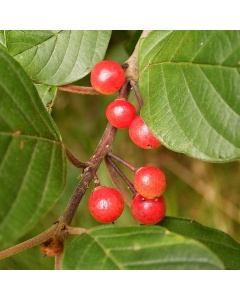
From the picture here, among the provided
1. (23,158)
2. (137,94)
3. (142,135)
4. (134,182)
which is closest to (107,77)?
(137,94)

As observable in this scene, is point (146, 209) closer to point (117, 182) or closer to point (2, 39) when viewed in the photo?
point (117, 182)

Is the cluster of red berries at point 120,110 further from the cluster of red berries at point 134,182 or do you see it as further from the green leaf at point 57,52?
the green leaf at point 57,52

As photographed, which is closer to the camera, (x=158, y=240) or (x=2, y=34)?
(x=158, y=240)

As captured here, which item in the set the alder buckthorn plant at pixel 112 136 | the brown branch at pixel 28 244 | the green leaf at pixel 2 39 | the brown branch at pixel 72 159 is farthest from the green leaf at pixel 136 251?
the green leaf at pixel 2 39

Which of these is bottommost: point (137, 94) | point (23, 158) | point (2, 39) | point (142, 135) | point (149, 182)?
point (23, 158)

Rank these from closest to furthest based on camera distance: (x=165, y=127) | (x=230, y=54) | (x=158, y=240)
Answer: (x=158, y=240) < (x=230, y=54) < (x=165, y=127)

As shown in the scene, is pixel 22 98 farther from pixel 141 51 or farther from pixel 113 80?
pixel 141 51

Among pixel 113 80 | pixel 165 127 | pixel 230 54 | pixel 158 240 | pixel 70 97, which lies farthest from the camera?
pixel 70 97

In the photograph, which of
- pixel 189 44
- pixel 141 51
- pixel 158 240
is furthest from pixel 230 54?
pixel 158 240
